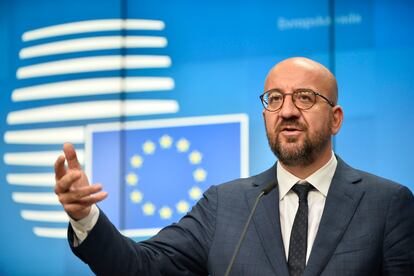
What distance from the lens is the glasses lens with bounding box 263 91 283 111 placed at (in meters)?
2.15

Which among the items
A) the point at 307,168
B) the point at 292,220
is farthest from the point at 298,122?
the point at 292,220

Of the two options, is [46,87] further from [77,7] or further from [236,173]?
[236,173]

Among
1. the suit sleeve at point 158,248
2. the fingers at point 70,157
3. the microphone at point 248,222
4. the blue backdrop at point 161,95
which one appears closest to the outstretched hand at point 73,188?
the fingers at point 70,157

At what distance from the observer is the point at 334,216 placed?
199 centimetres

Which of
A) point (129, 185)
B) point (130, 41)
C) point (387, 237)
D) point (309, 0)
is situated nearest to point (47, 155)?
point (129, 185)

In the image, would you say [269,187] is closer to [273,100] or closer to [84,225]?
[273,100]

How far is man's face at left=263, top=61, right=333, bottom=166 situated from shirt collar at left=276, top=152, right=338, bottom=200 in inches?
1.8

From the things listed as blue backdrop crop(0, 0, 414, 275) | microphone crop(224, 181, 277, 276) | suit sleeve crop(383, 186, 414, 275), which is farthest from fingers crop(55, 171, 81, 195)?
blue backdrop crop(0, 0, 414, 275)

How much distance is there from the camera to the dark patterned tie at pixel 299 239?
6.39 feet

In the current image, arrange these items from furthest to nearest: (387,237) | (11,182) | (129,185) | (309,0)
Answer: (11,182)
(129,185)
(309,0)
(387,237)

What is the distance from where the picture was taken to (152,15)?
399cm

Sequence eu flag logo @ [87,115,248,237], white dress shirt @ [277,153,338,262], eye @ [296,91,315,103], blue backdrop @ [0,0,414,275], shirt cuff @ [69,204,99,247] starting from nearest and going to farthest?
1. shirt cuff @ [69,204,99,247]
2. white dress shirt @ [277,153,338,262]
3. eye @ [296,91,315,103]
4. blue backdrop @ [0,0,414,275]
5. eu flag logo @ [87,115,248,237]

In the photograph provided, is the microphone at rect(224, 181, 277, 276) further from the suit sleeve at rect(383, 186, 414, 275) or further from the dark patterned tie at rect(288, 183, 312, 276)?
the suit sleeve at rect(383, 186, 414, 275)

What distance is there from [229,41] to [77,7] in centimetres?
104
